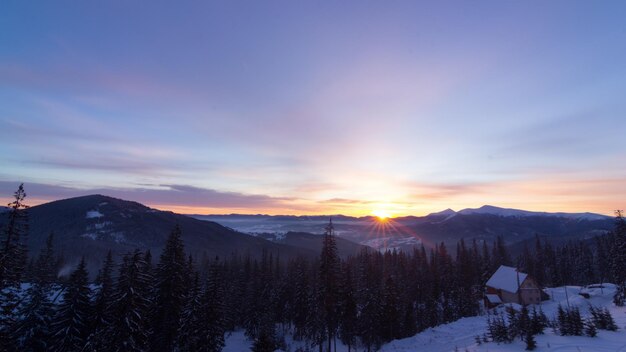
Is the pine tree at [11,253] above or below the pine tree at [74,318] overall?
above

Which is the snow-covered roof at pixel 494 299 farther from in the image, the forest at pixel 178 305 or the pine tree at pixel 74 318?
the pine tree at pixel 74 318

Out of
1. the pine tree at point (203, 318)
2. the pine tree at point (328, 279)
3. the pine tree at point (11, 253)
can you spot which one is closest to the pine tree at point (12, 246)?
the pine tree at point (11, 253)

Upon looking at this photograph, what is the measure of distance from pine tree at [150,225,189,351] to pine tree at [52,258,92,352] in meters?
6.54

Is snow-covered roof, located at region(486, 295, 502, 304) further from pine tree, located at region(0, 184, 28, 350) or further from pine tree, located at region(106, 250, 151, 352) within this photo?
pine tree, located at region(0, 184, 28, 350)

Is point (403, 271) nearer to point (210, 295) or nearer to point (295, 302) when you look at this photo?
point (295, 302)

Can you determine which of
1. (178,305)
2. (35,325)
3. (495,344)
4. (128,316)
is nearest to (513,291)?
(495,344)

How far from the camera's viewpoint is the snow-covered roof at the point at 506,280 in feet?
247

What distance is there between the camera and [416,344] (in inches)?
1703

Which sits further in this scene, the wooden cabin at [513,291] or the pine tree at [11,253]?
the wooden cabin at [513,291]

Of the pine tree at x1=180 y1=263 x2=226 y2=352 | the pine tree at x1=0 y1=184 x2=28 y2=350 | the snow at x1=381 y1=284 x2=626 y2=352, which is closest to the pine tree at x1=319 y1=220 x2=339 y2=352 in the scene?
the snow at x1=381 y1=284 x2=626 y2=352

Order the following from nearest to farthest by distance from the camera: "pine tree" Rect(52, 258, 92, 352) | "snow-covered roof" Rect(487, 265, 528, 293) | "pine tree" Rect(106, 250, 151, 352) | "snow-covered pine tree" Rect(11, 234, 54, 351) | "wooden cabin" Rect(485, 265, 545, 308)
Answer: "pine tree" Rect(106, 250, 151, 352)
"pine tree" Rect(52, 258, 92, 352)
"snow-covered pine tree" Rect(11, 234, 54, 351)
"wooden cabin" Rect(485, 265, 545, 308)
"snow-covered roof" Rect(487, 265, 528, 293)

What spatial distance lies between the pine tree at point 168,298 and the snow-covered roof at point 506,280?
6984 cm

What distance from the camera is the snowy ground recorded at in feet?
66.9

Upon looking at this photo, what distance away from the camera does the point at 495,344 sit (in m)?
24.0
